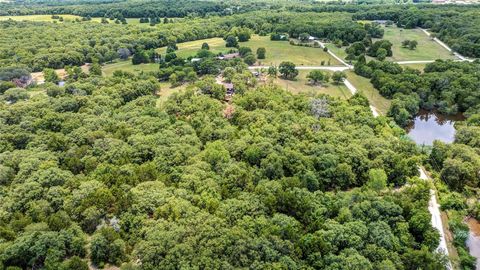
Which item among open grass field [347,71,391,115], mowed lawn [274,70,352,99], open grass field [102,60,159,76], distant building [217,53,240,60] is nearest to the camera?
open grass field [347,71,391,115]

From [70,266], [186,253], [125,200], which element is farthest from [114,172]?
[186,253]

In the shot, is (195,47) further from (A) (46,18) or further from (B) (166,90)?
(A) (46,18)

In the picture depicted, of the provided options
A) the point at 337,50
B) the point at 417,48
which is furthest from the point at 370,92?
the point at 417,48

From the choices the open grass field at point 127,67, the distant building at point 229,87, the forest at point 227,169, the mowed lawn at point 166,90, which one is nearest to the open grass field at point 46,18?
the open grass field at point 127,67

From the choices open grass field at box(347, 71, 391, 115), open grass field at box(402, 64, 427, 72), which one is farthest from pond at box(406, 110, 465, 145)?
open grass field at box(402, 64, 427, 72)

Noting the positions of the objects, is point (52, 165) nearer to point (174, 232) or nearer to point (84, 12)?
point (174, 232)

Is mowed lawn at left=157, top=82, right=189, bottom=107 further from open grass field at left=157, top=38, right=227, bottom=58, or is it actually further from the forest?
open grass field at left=157, top=38, right=227, bottom=58
